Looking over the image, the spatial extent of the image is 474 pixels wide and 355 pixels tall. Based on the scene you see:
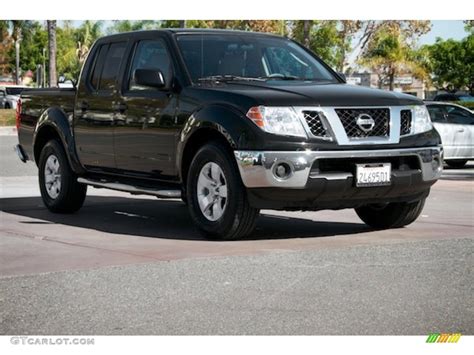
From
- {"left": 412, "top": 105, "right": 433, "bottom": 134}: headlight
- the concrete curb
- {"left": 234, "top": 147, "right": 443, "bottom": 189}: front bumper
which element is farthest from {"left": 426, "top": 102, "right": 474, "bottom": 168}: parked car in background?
the concrete curb

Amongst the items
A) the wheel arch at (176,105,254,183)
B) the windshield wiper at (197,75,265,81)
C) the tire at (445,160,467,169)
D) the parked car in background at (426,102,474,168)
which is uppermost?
the windshield wiper at (197,75,265,81)

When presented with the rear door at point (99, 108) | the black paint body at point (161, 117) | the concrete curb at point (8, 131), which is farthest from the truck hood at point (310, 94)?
the concrete curb at point (8, 131)

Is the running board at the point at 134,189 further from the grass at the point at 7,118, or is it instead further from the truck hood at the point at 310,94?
the grass at the point at 7,118

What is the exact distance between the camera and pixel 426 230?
9.91 meters

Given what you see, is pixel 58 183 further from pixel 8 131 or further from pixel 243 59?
pixel 8 131

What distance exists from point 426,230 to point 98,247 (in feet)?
10.1

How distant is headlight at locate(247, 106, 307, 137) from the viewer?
8.62 m

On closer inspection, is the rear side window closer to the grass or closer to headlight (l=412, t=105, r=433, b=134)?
headlight (l=412, t=105, r=433, b=134)

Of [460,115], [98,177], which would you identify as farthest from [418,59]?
[98,177]

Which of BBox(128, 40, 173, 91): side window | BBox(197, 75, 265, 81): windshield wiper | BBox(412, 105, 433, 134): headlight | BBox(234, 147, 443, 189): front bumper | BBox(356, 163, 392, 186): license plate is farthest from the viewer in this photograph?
BBox(128, 40, 173, 91): side window

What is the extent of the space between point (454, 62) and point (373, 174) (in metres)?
92.4

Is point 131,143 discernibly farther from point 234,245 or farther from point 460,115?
point 460,115

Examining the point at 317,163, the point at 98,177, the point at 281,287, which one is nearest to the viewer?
the point at 281,287

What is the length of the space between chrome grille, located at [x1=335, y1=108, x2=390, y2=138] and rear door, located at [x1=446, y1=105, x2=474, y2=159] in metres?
11.0
